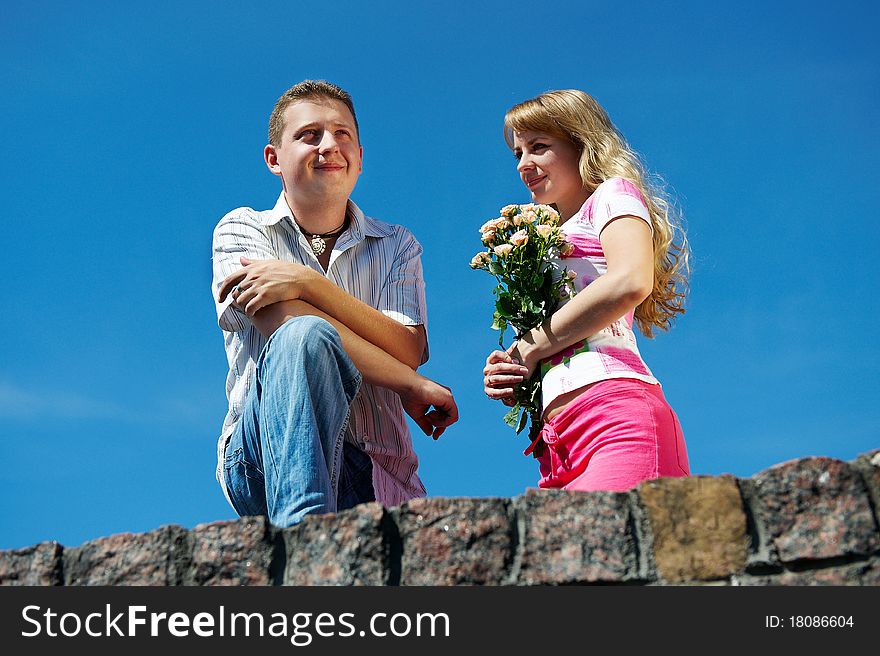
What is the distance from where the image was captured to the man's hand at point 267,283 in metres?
4.42

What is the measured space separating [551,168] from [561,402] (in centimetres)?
111

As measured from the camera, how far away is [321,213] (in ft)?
16.7

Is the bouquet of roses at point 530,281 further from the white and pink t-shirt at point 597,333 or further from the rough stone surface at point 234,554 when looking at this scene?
the rough stone surface at point 234,554

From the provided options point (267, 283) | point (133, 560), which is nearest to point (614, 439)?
point (267, 283)

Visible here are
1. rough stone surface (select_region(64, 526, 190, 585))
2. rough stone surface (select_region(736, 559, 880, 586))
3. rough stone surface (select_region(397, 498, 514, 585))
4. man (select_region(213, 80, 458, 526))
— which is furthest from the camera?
man (select_region(213, 80, 458, 526))

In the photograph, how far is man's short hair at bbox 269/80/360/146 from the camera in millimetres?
5203

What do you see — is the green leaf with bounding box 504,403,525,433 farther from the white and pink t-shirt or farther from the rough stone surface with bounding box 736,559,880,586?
the rough stone surface with bounding box 736,559,880,586

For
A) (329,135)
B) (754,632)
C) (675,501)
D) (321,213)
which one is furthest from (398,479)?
(754,632)

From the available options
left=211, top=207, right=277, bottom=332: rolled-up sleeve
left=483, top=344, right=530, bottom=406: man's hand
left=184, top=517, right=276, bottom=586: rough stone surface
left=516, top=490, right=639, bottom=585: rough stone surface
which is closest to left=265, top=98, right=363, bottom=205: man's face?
left=211, top=207, right=277, bottom=332: rolled-up sleeve

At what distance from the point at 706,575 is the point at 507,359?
156cm

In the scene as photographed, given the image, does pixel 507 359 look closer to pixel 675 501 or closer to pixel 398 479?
pixel 398 479

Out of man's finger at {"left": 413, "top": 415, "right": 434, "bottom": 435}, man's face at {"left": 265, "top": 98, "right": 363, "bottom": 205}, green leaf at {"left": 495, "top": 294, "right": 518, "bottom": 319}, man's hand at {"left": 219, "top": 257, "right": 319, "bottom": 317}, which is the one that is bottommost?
man's finger at {"left": 413, "top": 415, "right": 434, "bottom": 435}

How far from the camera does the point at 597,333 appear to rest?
416 cm

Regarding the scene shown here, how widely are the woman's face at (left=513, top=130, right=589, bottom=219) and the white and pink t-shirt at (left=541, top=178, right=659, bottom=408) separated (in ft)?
0.52
